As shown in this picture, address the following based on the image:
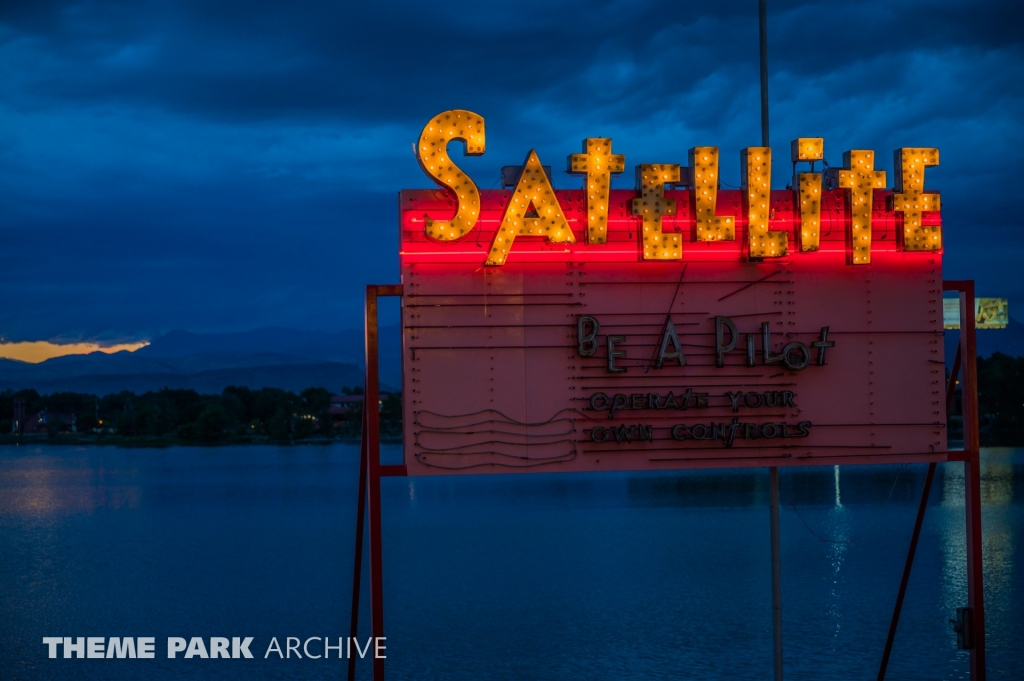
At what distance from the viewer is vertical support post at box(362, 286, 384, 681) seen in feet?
38.3

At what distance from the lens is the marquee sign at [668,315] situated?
39.4ft

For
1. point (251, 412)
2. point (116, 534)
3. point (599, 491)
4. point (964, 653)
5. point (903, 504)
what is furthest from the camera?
point (251, 412)

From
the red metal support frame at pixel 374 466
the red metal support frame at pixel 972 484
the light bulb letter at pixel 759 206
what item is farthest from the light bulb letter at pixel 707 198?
the red metal support frame at pixel 374 466

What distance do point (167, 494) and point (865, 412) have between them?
72.9 meters

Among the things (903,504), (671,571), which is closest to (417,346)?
(671,571)

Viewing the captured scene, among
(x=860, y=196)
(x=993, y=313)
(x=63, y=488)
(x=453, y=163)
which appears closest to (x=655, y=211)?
(x=453, y=163)

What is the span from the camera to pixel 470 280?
1206 cm

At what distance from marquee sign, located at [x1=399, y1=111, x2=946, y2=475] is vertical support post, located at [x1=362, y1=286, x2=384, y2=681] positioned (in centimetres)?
40

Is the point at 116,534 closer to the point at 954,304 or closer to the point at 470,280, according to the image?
the point at 470,280

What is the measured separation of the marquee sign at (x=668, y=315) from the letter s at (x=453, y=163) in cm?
2

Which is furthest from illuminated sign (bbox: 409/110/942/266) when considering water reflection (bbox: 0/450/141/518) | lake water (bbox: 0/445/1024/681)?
water reflection (bbox: 0/450/141/518)

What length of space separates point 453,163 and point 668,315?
2.94 meters

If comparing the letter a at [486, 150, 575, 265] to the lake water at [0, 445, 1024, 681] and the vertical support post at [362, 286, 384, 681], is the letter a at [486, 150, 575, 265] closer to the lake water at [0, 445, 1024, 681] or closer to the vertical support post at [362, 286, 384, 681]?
the vertical support post at [362, 286, 384, 681]

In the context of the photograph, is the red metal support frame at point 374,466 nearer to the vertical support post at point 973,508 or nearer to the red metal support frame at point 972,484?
the red metal support frame at point 972,484
